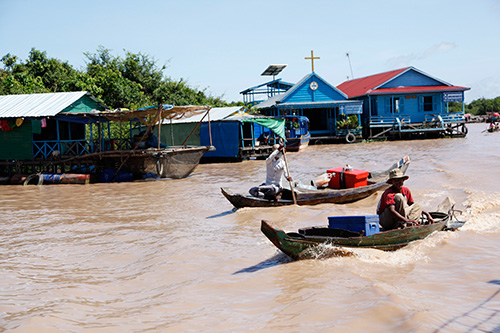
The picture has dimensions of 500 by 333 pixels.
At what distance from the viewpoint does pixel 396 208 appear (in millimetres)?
7039

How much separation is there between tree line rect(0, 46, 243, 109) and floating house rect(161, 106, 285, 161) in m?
5.82

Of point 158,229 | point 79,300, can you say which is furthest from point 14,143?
point 79,300

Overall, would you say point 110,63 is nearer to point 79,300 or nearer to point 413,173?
point 413,173

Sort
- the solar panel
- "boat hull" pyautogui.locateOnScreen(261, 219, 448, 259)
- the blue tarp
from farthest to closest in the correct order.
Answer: the solar panel → the blue tarp → "boat hull" pyautogui.locateOnScreen(261, 219, 448, 259)

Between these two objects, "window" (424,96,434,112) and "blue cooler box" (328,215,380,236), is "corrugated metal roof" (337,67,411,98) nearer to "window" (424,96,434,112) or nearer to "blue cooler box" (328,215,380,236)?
"window" (424,96,434,112)

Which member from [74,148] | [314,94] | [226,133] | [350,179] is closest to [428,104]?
[314,94]

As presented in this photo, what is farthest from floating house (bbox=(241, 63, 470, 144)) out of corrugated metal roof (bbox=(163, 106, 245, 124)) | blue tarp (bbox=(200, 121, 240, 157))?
blue tarp (bbox=(200, 121, 240, 157))

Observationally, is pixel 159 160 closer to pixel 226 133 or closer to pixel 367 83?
pixel 226 133

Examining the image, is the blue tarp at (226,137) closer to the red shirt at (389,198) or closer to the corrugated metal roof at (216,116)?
the corrugated metal roof at (216,116)

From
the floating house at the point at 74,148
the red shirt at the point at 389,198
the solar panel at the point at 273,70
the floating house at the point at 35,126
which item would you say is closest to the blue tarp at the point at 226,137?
the floating house at the point at 74,148

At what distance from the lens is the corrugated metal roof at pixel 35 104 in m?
18.5

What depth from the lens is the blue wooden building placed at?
107 ft

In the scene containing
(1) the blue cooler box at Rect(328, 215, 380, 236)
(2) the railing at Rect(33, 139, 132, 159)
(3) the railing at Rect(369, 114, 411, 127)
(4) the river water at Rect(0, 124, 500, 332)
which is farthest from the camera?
(3) the railing at Rect(369, 114, 411, 127)

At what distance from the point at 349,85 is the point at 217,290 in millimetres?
39017
